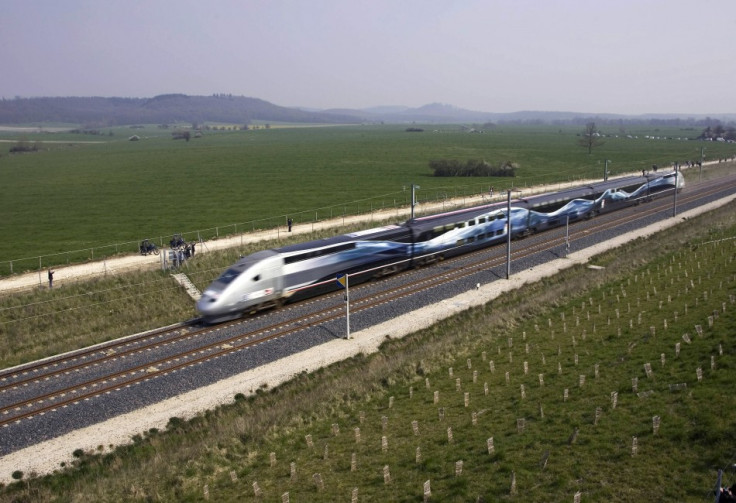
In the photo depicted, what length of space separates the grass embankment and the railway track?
15.3 ft

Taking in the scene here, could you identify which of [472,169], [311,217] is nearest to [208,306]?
[311,217]

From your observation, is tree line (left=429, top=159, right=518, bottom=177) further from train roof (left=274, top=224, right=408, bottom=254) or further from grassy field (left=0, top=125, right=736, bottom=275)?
train roof (left=274, top=224, right=408, bottom=254)

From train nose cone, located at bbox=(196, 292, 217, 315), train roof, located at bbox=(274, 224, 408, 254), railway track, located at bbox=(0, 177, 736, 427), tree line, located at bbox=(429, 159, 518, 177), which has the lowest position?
railway track, located at bbox=(0, 177, 736, 427)

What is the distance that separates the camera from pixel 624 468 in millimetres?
14375

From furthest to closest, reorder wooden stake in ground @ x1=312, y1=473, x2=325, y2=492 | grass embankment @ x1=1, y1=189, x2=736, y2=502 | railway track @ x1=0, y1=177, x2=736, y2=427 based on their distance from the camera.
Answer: railway track @ x1=0, y1=177, x2=736, y2=427
wooden stake in ground @ x1=312, y1=473, x2=325, y2=492
grass embankment @ x1=1, y1=189, x2=736, y2=502

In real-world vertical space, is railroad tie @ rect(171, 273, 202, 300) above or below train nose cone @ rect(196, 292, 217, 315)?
below

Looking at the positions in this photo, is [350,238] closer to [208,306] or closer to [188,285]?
[208,306]

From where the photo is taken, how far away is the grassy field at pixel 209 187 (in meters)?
58.7

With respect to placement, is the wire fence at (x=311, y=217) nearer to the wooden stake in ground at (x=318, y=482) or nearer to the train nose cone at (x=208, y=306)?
the train nose cone at (x=208, y=306)

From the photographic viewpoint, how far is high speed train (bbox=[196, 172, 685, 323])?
31.8 m

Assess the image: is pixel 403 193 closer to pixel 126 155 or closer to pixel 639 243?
pixel 639 243

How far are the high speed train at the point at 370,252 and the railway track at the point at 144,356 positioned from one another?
116cm

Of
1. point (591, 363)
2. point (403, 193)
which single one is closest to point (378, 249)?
point (591, 363)

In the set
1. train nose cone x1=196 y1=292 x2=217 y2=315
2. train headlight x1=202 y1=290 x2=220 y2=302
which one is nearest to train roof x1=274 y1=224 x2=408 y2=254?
train headlight x1=202 y1=290 x2=220 y2=302
